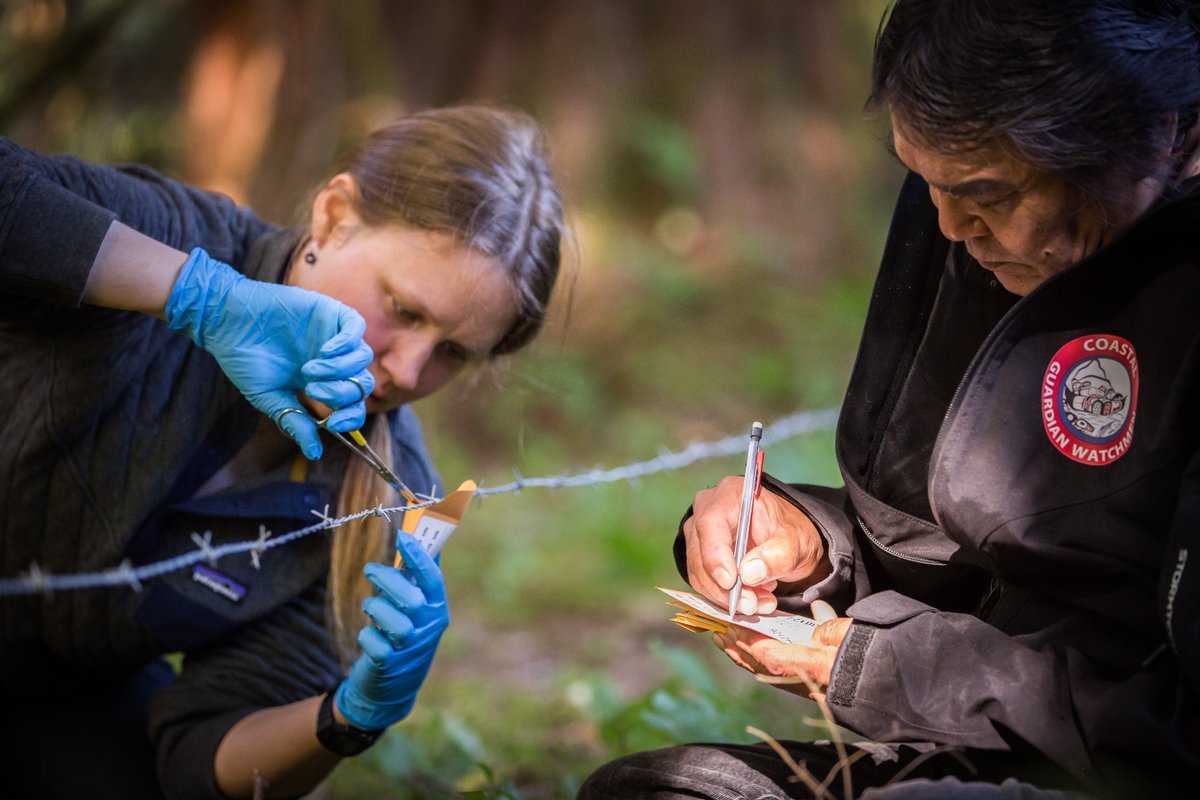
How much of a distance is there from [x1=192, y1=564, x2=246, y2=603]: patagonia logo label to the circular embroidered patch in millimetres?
1441

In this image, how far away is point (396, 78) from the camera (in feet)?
17.0

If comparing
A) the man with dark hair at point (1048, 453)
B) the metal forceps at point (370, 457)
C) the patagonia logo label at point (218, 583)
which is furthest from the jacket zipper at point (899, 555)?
the patagonia logo label at point (218, 583)

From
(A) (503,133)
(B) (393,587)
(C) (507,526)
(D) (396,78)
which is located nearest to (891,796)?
(B) (393,587)

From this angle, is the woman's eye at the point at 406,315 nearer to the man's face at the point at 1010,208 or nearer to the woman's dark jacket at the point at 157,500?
the woman's dark jacket at the point at 157,500

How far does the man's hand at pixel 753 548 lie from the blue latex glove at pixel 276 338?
60 cm

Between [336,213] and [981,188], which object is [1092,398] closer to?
[981,188]

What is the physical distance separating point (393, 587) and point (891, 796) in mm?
854

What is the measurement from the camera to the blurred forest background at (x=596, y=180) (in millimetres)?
3904

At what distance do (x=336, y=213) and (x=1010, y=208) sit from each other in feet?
3.90

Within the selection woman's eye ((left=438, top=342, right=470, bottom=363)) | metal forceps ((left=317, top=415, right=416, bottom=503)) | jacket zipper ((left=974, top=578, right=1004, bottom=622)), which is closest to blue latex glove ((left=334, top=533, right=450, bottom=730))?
metal forceps ((left=317, top=415, right=416, bottom=503))

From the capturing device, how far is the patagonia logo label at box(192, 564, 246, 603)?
77.6 inches

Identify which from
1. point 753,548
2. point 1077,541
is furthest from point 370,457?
point 1077,541

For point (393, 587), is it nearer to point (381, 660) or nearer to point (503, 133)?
point (381, 660)

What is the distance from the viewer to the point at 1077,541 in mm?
1298
